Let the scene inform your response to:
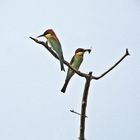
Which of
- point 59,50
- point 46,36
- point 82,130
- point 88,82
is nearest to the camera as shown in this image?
point 82,130

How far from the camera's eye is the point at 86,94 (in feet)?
3.90

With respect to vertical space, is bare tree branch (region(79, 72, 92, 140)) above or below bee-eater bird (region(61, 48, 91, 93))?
below

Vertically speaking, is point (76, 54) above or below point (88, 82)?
above

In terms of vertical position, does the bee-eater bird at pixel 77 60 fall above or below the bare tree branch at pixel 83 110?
above

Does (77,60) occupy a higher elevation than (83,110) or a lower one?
higher

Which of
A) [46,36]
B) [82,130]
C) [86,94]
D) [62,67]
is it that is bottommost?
[82,130]

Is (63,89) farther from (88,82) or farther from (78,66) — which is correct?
(88,82)

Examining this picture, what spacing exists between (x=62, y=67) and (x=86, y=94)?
0.33m

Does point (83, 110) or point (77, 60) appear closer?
point (83, 110)

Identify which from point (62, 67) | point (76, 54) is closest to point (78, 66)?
point (76, 54)

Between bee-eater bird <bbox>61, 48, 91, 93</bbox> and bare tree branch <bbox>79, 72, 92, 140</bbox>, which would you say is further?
bee-eater bird <bbox>61, 48, 91, 93</bbox>

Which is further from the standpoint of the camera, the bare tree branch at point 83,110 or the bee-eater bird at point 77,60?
the bee-eater bird at point 77,60

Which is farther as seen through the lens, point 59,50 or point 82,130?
point 59,50

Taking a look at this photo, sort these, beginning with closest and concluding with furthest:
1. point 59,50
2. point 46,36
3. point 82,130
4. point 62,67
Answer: point 82,130, point 62,67, point 59,50, point 46,36
